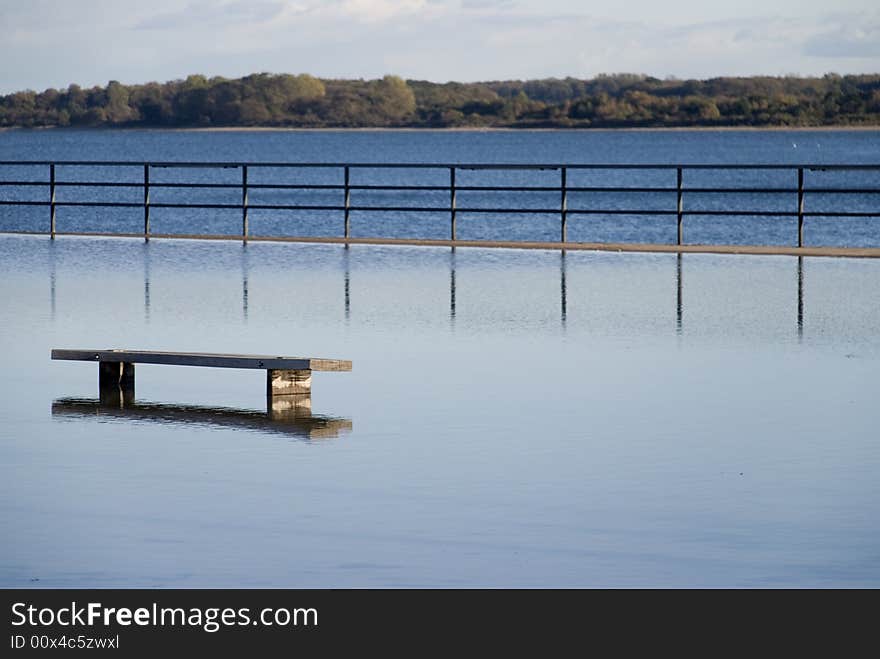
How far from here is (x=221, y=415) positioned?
1066 centimetres

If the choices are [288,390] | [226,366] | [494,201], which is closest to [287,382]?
[288,390]

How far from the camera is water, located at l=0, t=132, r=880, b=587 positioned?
23.4 ft

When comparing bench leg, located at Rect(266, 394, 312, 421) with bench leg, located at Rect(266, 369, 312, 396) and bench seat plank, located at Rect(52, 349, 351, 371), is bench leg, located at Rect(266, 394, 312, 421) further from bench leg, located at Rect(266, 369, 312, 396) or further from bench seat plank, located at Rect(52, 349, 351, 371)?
bench seat plank, located at Rect(52, 349, 351, 371)

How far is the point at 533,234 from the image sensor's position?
179 ft

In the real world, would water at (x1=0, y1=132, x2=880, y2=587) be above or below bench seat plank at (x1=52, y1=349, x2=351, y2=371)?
below

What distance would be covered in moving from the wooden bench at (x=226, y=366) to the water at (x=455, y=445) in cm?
16

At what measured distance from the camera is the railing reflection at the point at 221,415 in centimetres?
1021

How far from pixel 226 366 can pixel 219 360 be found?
0.08 metres

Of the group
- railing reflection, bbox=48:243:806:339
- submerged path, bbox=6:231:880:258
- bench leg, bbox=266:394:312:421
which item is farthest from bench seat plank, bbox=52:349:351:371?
submerged path, bbox=6:231:880:258

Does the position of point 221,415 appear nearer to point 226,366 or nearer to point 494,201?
point 226,366
